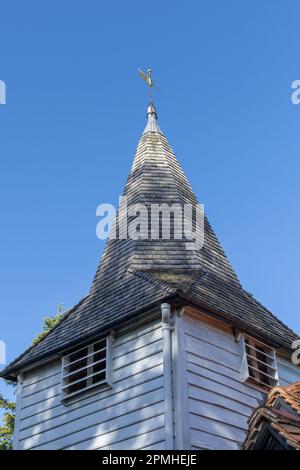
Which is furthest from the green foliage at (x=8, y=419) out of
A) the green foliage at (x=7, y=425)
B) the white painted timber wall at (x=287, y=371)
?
the white painted timber wall at (x=287, y=371)

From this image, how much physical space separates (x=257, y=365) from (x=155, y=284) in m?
2.66

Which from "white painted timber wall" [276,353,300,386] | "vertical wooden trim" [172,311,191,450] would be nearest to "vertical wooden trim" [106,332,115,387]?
"vertical wooden trim" [172,311,191,450]

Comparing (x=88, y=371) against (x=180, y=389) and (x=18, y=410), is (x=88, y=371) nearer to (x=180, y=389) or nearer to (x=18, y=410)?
(x=18, y=410)

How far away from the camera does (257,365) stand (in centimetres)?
1373

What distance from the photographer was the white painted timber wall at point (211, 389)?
1125 centimetres

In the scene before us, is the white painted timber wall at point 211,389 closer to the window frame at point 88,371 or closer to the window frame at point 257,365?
the window frame at point 257,365

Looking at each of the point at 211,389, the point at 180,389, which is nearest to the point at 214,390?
the point at 211,389

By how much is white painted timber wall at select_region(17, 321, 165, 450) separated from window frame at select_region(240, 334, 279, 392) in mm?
1967

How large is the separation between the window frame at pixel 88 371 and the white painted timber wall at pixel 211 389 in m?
1.57

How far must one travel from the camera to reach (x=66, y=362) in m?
13.6

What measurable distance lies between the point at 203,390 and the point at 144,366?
109 centimetres

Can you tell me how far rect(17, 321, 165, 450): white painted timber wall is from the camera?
1142cm

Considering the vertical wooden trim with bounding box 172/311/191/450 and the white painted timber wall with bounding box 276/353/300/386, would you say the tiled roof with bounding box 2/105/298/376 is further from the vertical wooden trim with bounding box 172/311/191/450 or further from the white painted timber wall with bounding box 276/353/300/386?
the vertical wooden trim with bounding box 172/311/191/450
